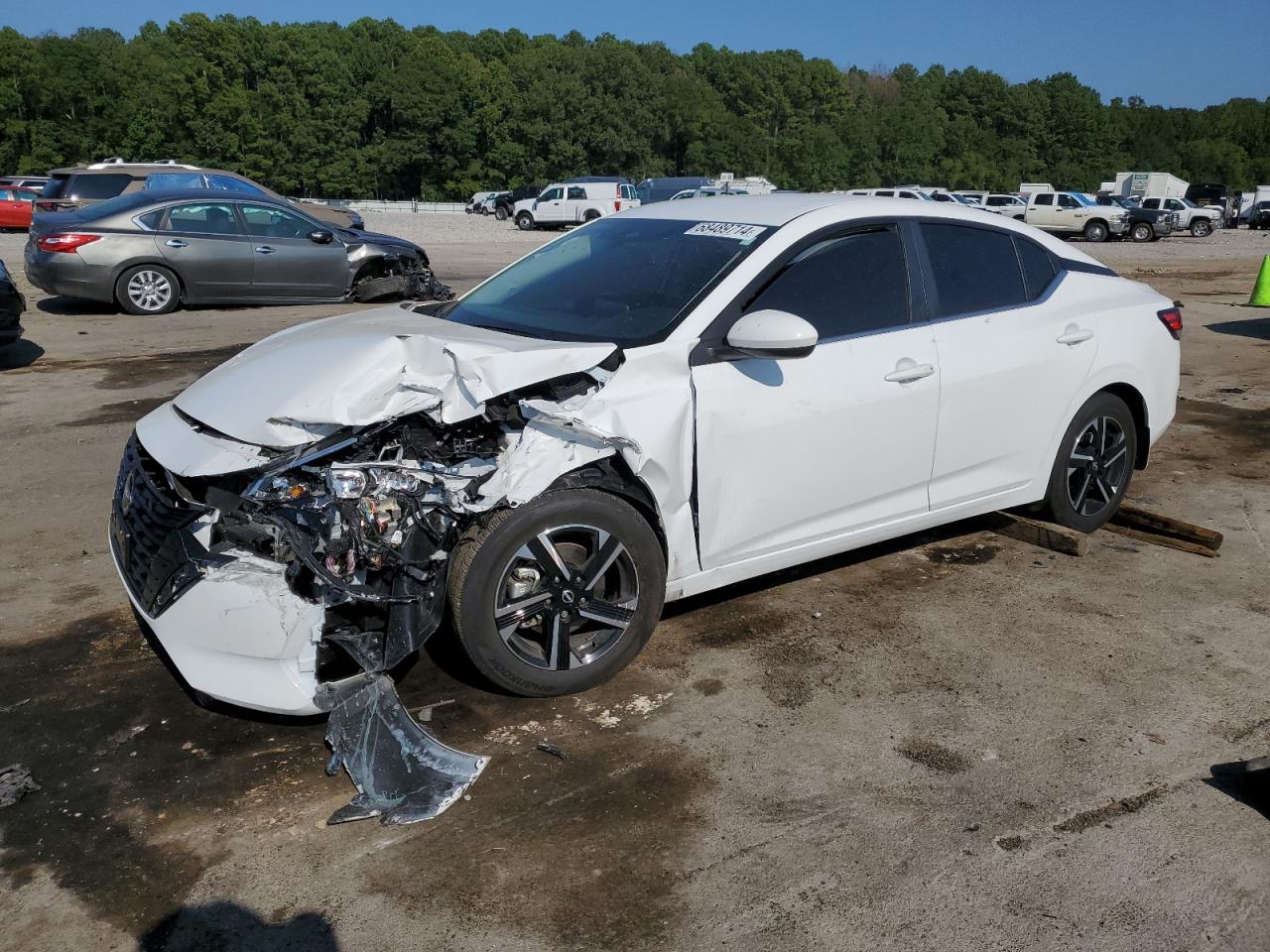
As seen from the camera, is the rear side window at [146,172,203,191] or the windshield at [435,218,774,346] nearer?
the windshield at [435,218,774,346]

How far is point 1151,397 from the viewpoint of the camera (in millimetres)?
5621

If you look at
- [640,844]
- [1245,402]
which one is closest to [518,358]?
[640,844]

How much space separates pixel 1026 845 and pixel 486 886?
1.54 metres

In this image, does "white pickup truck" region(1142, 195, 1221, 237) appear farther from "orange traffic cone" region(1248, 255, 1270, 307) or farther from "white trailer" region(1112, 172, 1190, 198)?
"orange traffic cone" region(1248, 255, 1270, 307)

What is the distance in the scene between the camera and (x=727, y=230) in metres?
4.55

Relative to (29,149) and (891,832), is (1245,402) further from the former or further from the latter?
(29,149)

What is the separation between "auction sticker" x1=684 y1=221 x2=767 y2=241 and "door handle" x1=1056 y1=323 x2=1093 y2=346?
1681mm

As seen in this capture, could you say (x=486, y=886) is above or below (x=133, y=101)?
below

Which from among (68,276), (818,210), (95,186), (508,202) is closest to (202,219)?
(68,276)

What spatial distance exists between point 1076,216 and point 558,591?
1550 inches

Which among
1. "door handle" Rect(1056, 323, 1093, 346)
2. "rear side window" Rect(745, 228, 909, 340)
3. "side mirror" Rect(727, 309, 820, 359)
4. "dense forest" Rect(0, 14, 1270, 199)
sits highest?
"dense forest" Rect(0, 14, 1270, 199)

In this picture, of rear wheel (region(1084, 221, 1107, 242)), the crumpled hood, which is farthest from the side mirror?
rear wheel (region(1084, 221, 1107, 242))

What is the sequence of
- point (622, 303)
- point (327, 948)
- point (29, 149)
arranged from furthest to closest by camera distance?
point (29, 149) < point (622, 303) < point (327, 948)

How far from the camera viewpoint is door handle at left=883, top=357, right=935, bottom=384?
445 centimetres
